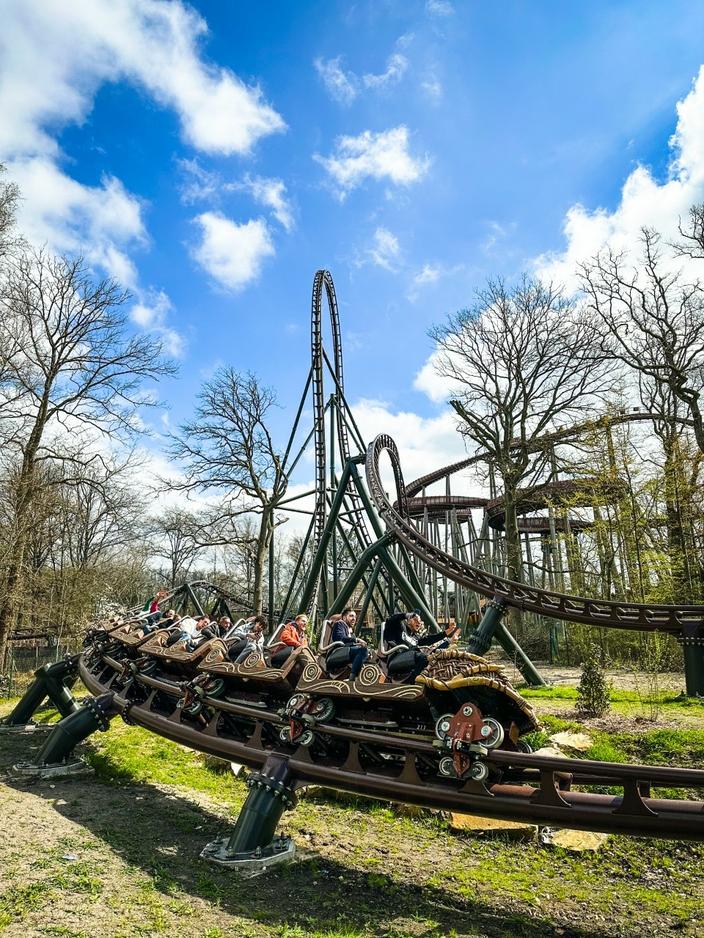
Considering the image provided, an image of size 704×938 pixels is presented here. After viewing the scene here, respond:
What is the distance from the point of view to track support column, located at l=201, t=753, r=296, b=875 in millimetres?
4453

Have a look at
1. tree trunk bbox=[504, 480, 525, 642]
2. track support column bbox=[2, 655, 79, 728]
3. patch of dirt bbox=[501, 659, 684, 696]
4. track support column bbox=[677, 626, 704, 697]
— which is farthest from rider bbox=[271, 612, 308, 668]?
→ tree trunk bbox=[504, 480, 525, 642]

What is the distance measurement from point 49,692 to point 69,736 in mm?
2997

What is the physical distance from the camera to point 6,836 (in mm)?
4895

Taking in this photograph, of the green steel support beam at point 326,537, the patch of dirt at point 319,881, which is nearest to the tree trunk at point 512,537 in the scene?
the green steel support beam at point 326,537

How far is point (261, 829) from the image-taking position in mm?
4547

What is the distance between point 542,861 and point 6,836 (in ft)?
14.0

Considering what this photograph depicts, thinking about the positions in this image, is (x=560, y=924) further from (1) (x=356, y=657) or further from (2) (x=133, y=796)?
(2) (x=133, y=796)

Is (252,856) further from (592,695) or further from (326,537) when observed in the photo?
Answer: (326,537)

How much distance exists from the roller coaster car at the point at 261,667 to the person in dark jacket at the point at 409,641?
836mm

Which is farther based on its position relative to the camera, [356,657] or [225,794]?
[225,794]

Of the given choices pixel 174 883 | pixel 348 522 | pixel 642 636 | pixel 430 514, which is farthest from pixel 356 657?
pixel 430 514

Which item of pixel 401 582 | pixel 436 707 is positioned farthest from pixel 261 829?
pixel 401 582

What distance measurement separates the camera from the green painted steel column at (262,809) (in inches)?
178

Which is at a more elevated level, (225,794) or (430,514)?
(430,514)
